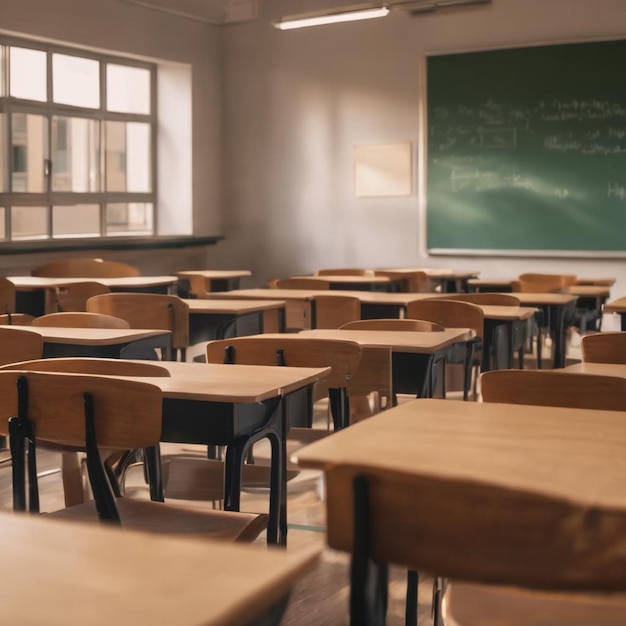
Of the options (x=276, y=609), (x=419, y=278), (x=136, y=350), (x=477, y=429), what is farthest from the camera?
Result: (x=419, y=278)

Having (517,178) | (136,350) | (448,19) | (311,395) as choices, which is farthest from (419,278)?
(311,395)

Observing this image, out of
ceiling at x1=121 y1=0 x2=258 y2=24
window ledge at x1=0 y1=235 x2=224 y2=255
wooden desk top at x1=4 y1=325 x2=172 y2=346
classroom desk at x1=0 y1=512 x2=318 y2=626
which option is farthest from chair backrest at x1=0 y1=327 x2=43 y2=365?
ceiling at x1=121 y1=0 x2=258 y2=24

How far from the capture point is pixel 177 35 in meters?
10.5

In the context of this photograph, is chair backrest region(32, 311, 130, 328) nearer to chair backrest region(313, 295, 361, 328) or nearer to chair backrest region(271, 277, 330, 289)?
chair backrest region(313, 295, 361, 328)

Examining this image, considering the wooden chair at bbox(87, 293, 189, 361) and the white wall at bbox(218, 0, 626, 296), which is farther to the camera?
the white wall at bbox(218, 0, 626, 296)

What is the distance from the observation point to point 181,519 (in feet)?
8.30

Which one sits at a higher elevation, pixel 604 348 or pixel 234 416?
pixel 604 348

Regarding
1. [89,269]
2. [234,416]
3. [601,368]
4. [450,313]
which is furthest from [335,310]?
[89,269]

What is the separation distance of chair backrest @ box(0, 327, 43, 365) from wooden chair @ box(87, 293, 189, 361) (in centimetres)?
185

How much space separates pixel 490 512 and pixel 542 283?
6.91m

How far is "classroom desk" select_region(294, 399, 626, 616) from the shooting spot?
131 centimetres

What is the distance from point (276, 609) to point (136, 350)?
9.54ft

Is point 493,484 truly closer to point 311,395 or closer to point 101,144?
point 311,395

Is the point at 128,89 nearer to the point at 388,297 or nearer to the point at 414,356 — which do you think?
the point at 388,297
